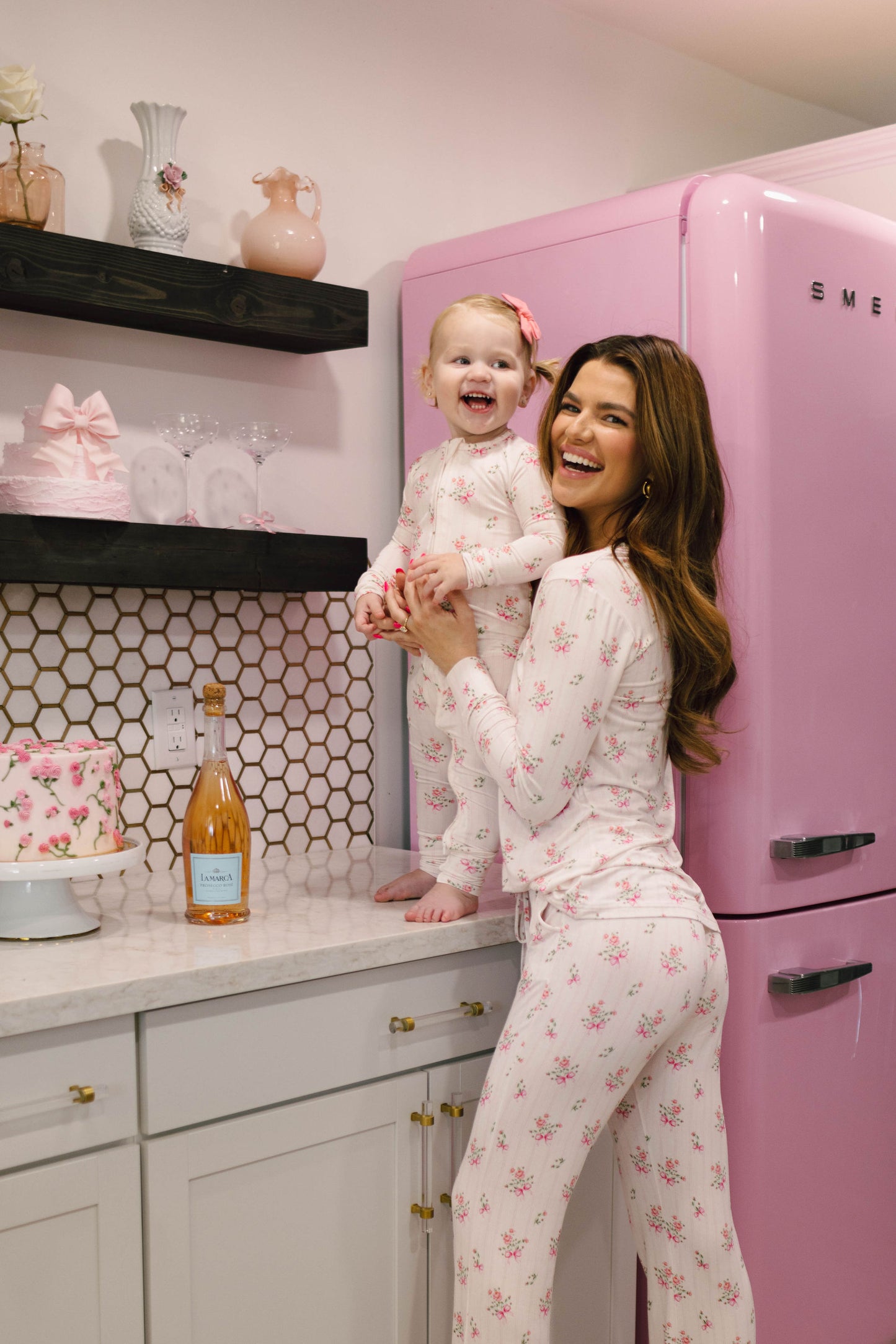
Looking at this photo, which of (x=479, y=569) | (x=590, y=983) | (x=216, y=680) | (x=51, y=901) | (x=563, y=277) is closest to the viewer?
(x=590, y=983)

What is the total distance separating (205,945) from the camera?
1593 mm

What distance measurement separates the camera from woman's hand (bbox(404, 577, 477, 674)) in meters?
1.73

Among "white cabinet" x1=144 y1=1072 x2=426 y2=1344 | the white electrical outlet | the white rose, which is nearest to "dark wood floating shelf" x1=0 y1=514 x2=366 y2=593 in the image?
the white electrical outlet

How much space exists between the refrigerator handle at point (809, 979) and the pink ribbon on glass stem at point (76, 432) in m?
1.23

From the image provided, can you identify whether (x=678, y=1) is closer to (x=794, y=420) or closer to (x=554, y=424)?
(x=794, y=420)

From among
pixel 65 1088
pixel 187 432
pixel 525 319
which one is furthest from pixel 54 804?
pixel 525 319

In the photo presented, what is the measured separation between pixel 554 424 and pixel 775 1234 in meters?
1.23

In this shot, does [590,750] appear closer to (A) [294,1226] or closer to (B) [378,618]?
(B) [378,618]

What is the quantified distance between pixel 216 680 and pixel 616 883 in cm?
91

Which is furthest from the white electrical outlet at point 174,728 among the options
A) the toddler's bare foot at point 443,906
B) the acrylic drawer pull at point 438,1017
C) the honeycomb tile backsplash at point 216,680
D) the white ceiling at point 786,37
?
the white ceiling at point 786,37

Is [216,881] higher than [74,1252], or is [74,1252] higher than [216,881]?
[216,881]

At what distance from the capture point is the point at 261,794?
224 centimetres

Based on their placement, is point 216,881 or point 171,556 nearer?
point 216,881

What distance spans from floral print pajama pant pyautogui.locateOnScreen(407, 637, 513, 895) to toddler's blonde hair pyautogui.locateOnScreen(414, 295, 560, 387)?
410 mm
